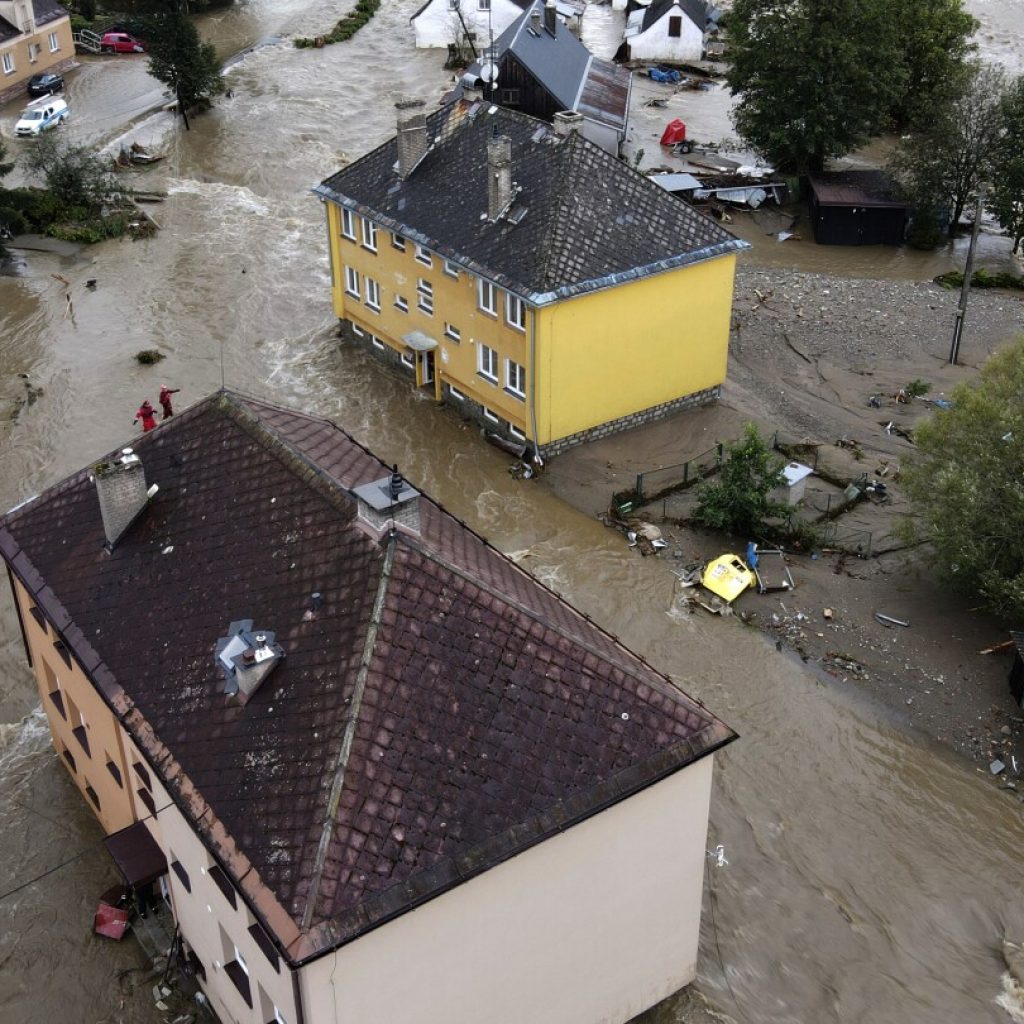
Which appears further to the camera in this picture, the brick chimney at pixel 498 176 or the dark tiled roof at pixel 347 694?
the brick chimney at pixel 498 176

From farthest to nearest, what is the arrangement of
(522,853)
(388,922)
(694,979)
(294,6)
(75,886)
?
(294,6) < (75,886) < (694,979) < (522,853) < (388,922)

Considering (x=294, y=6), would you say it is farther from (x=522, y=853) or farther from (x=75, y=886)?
(x=522, y=853)

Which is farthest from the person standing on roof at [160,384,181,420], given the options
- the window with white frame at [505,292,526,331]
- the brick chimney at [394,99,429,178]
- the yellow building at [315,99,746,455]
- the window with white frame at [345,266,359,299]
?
the window with white frame at [505,292,526,331]

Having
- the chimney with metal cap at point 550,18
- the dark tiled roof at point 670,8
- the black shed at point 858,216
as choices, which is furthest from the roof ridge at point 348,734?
the dark tiled roof at point 670,8

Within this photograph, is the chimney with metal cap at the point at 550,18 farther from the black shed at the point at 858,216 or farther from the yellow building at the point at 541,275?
the yellow building at the point at 541,275

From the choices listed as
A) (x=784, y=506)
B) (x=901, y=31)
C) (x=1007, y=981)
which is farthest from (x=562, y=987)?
(x=901, y=31)

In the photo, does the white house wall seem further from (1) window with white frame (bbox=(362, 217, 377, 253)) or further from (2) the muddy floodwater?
(1) window with white frame (bbox=(362, 217, 377, 253))
